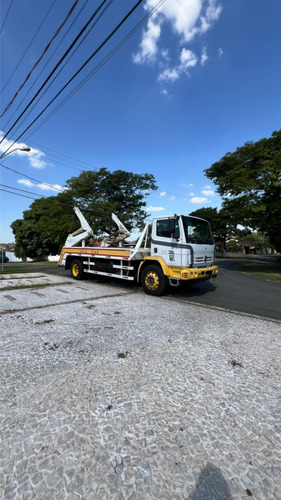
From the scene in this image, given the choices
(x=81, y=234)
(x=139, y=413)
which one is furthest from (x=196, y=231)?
(x=81, y=234)

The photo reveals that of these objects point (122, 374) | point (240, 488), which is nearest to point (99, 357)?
point (122, 374)

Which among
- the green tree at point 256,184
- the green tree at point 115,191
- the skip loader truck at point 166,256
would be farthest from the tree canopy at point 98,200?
the skip loader truck at point 166,256

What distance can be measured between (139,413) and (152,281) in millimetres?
5215

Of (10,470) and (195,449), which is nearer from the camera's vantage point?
(10,470)

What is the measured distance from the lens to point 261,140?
49.2 feet

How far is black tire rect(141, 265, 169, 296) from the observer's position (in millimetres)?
6995

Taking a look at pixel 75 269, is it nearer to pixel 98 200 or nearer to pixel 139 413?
pixel 139 413

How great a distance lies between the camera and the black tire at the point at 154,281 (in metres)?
6.99

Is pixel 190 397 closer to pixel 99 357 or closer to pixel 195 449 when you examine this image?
pixel 195 449

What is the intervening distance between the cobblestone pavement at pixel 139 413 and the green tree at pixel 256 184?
1138cm

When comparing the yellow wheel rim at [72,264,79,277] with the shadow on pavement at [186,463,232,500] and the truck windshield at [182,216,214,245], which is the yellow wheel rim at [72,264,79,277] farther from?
the shadow on pavement at [186,463,232,500]

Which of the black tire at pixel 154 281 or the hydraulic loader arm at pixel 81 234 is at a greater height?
the hydraulic loader arm at pixel 81 234

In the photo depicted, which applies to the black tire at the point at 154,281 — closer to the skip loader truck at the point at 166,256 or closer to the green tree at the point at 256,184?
the skip loader truck at the point at 166,256

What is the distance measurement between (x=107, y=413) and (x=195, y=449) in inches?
31.8
